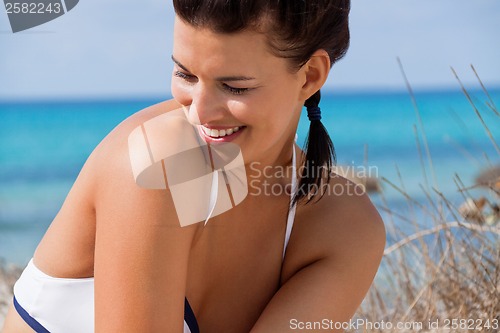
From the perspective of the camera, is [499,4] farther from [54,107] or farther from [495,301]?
[495,301]

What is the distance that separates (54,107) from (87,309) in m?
17.7

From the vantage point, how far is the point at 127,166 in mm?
1543

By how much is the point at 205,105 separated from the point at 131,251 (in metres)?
0.34

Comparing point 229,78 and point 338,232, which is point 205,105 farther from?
point 338,232

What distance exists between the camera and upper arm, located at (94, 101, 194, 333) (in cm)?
155

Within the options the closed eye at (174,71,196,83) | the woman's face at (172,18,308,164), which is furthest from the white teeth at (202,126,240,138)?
the closed eye at (174,71,196,83)

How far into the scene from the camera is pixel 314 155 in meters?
1.93

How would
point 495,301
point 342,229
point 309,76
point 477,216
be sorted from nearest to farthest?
point 309,76
point 342,229
point 495,301
point 477,216

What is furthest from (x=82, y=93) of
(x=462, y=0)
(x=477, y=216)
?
(x=477, y=216)

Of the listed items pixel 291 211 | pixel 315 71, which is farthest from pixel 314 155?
pixel 315 71

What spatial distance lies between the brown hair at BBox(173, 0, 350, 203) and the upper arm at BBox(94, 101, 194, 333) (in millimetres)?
306

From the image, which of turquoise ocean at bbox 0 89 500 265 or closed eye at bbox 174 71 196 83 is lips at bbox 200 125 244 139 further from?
turquoise ocean at bbox 0 89 500 265

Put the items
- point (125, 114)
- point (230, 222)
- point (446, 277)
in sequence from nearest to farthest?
point (230, 222) → point (446, 277) → point (125, 114)

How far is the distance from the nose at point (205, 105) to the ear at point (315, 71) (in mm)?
245
